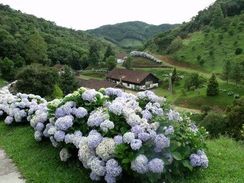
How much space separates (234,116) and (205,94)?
21.7 meters

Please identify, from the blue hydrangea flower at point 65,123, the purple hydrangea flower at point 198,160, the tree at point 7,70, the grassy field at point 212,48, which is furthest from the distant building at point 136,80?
the purple hydrangea flower at point 198,160

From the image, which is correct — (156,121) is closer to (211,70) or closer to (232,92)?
(232,92)

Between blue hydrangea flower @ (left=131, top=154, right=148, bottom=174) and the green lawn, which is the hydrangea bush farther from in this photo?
the green lawn

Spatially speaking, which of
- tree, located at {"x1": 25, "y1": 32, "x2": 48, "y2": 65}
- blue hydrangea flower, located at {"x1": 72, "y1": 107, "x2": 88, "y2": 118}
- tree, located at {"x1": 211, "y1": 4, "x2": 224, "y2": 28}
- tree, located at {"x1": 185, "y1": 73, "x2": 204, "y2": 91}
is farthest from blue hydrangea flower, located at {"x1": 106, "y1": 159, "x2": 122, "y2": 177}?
tree, located at {"x1": 211, "y1": 4, "x2": 224, "y2": 28}

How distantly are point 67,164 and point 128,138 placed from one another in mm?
2374

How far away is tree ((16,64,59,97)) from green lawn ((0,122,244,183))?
1756 centimetres

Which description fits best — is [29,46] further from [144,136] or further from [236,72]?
[144,136]

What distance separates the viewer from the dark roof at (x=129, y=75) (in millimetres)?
62013

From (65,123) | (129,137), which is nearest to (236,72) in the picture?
(65,123)

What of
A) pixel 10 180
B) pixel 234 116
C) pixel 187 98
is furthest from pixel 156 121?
pixel 187 98

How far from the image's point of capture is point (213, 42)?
7775cm

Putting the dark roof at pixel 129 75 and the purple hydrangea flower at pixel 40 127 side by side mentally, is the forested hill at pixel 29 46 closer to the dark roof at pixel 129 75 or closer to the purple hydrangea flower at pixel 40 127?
the dark roof at pixel 129 75

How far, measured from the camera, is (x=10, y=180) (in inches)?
326

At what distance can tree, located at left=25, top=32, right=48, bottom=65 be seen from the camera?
72.0 meters
